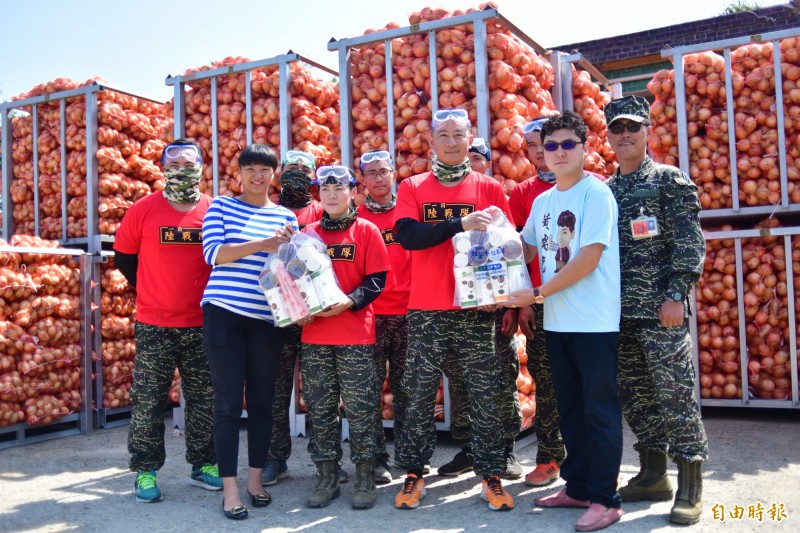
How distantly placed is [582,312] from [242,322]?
1920mm

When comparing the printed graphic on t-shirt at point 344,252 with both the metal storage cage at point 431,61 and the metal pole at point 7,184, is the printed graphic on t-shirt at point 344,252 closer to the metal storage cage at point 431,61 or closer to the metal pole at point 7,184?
the metal storage cage at point 431,61

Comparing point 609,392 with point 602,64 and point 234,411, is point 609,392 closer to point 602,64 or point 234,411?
point 234,411

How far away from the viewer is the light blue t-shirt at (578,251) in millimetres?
3574

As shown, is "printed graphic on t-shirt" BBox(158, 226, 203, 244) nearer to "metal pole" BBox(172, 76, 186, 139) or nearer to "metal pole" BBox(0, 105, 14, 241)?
"metal pole" BBox(172, 76, 186, 139)

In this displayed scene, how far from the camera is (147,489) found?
14.3 ft

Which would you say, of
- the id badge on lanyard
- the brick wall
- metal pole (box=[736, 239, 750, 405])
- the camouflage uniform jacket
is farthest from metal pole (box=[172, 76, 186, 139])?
the brick wall

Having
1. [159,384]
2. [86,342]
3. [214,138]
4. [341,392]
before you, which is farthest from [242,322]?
[86,342]

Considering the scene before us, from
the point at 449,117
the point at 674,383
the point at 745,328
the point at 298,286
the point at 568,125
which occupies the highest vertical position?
the point at 449,117

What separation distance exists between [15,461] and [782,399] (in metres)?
6.35

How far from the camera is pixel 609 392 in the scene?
3.59 m

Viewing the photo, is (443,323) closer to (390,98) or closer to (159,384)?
(159,384)

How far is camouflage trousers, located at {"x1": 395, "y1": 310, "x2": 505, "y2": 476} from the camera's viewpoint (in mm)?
3998

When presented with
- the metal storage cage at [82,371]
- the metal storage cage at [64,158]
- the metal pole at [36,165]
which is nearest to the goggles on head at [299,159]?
the metal storage cage at [82,371]

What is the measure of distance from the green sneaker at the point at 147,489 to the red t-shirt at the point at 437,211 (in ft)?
6.51
